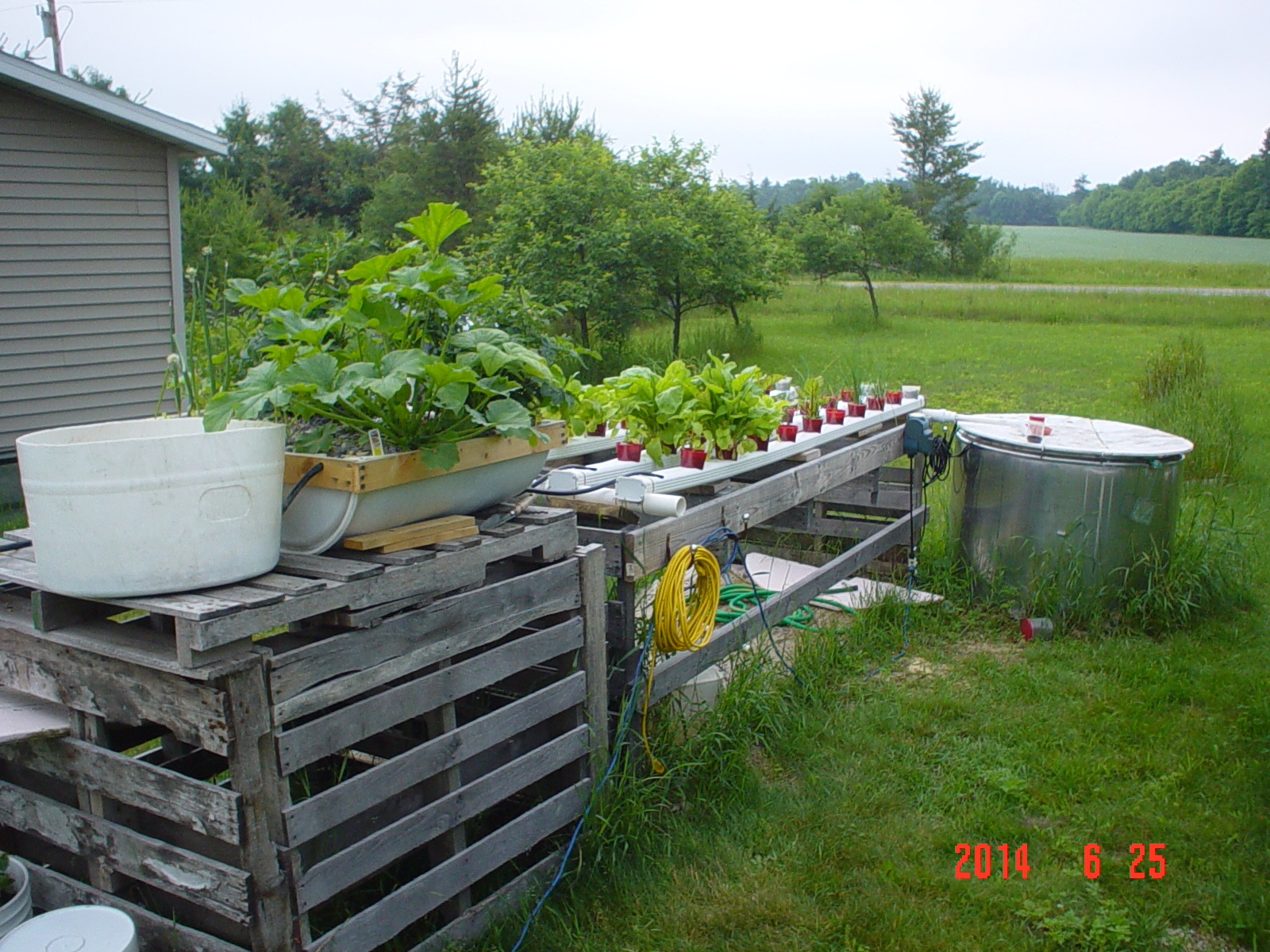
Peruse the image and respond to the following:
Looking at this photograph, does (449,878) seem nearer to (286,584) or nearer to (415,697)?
(415,697)

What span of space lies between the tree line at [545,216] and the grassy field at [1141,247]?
19.9 feet

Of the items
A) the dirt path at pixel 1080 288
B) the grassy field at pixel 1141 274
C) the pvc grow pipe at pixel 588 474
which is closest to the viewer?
the pvc grow pipe at pixel 588 474

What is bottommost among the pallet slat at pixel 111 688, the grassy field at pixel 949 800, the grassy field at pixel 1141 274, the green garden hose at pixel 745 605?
the grassy field at pixel 949 800

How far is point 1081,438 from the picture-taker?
5070 mm

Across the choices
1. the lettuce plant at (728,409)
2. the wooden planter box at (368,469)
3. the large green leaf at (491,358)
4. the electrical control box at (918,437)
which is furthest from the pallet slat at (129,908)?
the electrical control box at (918,437)

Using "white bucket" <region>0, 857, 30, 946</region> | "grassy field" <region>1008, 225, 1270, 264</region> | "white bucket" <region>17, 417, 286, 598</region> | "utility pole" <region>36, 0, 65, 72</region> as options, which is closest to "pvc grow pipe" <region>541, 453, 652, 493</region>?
"white bucket" <region>17, 417, 286, 598</region>

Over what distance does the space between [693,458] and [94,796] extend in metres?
2.16

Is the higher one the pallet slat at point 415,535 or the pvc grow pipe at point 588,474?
the pallet slat at point 415,535

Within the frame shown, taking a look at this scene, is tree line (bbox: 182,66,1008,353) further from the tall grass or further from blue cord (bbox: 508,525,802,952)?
the tall grass

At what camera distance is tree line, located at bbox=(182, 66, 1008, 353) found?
13641 millimetres

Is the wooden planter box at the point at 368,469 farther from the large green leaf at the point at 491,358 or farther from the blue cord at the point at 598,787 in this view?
the blue cord at the point at 598,787

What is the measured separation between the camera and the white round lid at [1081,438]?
4.80 m

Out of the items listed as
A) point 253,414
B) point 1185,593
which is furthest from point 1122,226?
point 253,414

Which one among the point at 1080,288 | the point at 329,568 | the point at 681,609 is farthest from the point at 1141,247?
the point at 329,568
